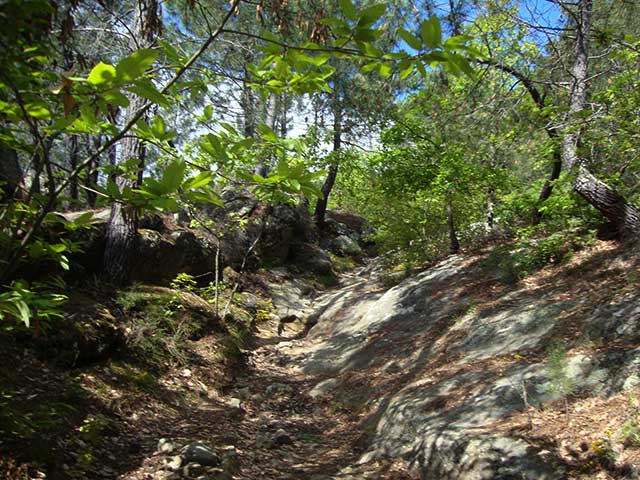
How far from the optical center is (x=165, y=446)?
13.2 feet

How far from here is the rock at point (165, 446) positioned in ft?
13.0

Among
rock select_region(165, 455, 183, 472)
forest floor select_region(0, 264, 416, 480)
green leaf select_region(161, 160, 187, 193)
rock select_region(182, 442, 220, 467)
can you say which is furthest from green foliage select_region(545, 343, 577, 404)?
green leaf select_region(161, 160, 187, 193)

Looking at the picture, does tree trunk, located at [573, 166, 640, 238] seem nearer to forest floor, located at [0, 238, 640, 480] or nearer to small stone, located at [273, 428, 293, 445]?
forest floor, located at [0, 238, 640, 480]

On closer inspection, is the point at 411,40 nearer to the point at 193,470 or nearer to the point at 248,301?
the point at 193,470

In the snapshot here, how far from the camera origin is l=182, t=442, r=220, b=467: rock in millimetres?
3826

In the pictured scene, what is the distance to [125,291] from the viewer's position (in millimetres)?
6684

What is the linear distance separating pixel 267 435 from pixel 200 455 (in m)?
1.40

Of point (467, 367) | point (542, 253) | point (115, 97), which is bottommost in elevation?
point (467, 367)

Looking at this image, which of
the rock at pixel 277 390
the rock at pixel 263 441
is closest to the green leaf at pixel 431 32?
the rock at pixel 263 441

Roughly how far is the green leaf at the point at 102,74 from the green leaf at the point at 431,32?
3.02 feet

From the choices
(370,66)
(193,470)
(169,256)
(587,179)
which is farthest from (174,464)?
(587,179)

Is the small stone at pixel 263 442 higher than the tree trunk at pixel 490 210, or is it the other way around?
the tree trunk at pixel 490 210

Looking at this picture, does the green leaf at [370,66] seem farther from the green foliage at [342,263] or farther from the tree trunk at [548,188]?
the green foliage at [342,263]

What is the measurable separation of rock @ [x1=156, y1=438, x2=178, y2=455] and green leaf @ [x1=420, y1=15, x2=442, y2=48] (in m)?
4.16
